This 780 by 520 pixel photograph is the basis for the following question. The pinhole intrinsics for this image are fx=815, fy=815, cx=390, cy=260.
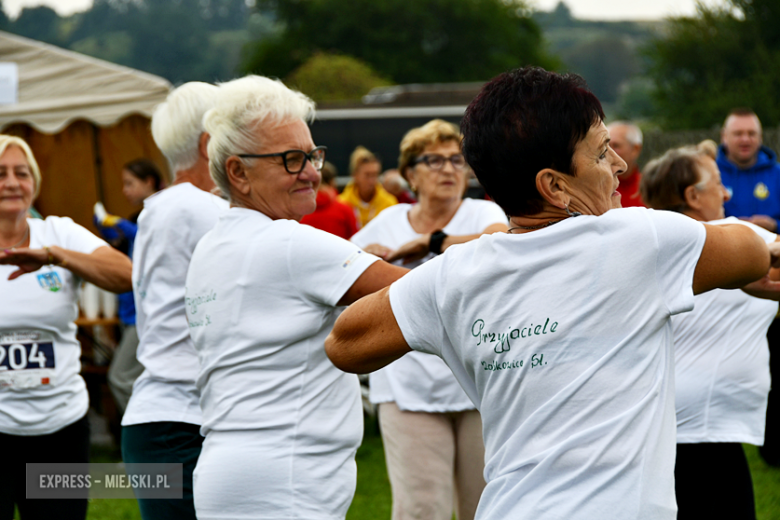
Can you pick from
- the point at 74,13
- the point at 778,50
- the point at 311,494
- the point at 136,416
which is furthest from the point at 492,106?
the point at 74,13

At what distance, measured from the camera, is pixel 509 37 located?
4775 cm

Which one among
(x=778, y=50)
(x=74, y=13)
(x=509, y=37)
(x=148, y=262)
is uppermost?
(x=74, y=13)

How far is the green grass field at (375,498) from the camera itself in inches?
201

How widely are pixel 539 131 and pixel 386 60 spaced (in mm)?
44884

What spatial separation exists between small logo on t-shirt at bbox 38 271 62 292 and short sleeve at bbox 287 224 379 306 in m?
1.44

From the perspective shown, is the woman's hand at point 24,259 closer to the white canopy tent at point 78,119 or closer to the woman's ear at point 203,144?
Answer: the woman's ear at point 203,144

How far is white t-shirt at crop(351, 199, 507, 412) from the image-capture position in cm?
330

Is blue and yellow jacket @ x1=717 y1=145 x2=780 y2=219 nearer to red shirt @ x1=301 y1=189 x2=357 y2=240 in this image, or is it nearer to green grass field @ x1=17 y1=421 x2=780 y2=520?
green grass field @ x1=17 y1=421 x2=780 y2=520

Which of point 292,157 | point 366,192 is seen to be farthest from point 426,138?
point 366,192

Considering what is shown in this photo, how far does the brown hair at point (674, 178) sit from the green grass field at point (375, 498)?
265 centimetres

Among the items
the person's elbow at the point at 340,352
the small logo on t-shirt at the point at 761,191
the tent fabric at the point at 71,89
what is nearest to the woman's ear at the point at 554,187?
the person's elbow at the point at 340,352

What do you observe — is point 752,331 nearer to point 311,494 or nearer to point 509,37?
point 311,494

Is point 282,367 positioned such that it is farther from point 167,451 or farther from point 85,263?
point 85,263

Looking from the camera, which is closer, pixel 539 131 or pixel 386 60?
pixel 539 131
